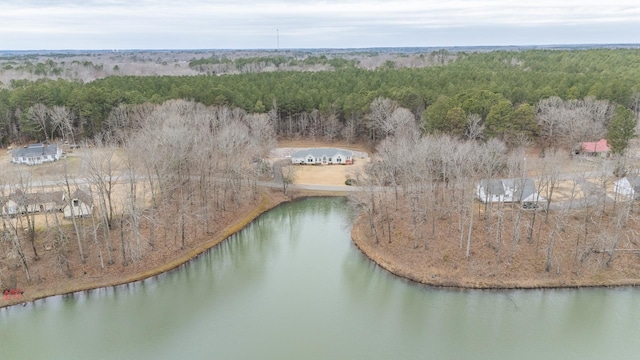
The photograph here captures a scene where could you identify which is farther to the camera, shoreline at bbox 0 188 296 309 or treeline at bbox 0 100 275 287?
treeline at bbox 0 100 275 287

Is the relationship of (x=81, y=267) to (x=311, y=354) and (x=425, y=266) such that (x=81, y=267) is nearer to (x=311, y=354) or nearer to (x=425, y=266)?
(x=311, y=354)

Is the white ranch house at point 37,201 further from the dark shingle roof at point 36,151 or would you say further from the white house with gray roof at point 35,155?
the dark shingle roof at point 36,151

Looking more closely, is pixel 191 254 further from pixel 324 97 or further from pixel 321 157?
pixel 324 97

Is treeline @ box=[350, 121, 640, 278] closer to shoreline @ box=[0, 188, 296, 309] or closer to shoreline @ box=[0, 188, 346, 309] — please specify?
shoreline @ box=[0, 188, 346, 309]

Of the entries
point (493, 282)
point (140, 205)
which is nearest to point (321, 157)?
point (140, 205)

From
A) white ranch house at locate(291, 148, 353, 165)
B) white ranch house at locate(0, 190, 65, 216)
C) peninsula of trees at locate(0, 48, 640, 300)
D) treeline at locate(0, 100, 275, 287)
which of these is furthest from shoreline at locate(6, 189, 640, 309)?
white ranch house at locate(291, 148, 353, 165)
